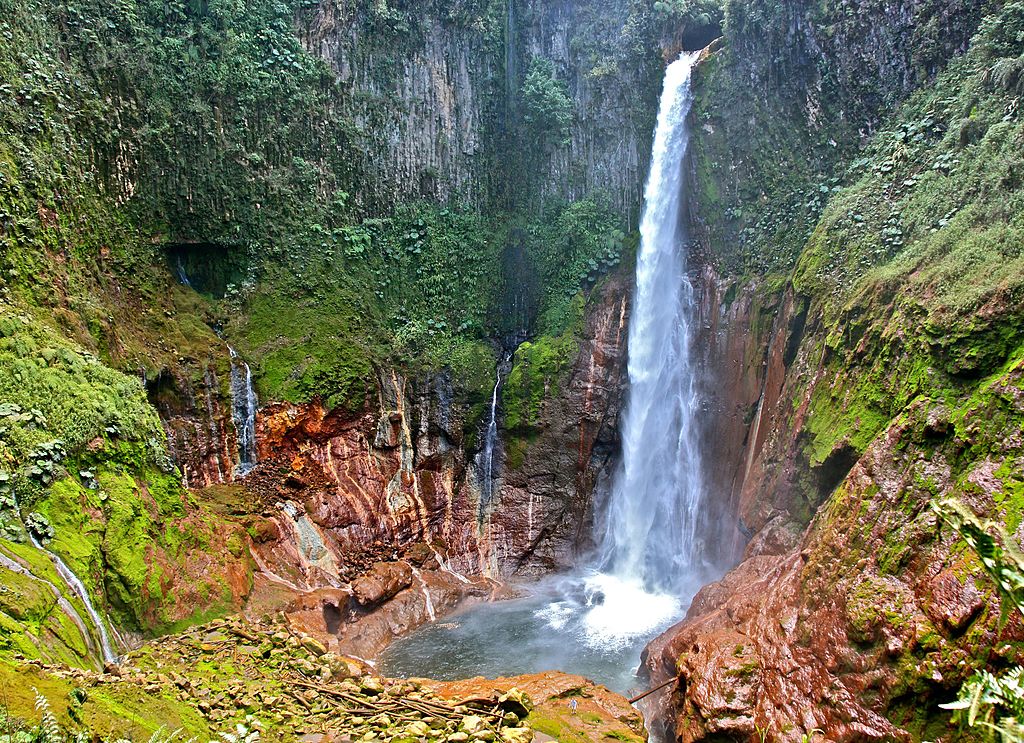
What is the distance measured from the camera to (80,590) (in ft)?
28.5

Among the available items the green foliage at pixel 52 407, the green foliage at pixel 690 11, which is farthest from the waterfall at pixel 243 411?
the green foliage at pixel 690 11

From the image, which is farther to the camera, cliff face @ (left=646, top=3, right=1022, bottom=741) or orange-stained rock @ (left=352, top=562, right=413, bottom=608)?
orange-stained rock @ (left=352, top=562, right=413, bottom=608)

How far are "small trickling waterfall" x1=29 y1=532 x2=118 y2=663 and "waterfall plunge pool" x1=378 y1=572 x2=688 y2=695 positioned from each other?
5.12 m

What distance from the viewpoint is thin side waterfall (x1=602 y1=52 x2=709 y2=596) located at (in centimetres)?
1630

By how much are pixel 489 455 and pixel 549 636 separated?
5453 mm

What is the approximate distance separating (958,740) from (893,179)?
10274 millimetres

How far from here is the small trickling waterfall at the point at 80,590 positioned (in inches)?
337

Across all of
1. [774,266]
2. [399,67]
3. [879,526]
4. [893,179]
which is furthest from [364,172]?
[879,526]

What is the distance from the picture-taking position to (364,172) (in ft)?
62.5

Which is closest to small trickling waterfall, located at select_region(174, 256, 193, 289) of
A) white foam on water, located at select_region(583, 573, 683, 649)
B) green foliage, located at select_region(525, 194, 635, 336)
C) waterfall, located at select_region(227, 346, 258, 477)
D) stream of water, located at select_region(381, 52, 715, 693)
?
waterfall, located at select_region(227, 346, 258, 477)

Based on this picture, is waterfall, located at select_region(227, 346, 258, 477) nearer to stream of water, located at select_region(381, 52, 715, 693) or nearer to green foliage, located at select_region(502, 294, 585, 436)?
stream of water, located at select_region(381, 52, 715, 693)

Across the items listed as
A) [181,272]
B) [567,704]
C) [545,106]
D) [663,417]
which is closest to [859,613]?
→ [567,704]

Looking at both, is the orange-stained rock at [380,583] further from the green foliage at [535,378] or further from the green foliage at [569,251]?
the green foliage at [569,251]

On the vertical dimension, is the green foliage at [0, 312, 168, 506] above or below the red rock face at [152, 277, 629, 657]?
above
